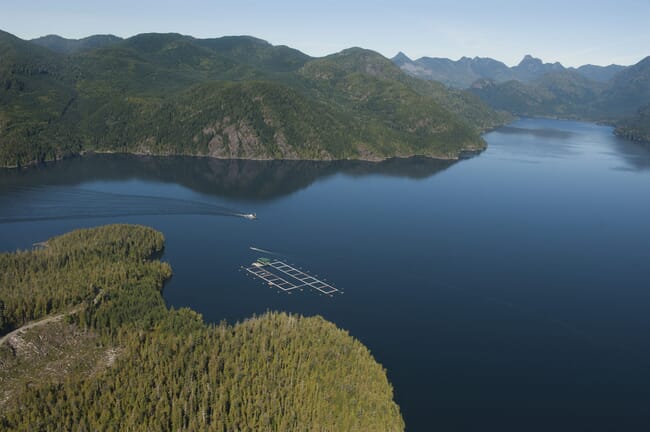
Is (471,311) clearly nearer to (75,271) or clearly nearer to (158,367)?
(158,367)

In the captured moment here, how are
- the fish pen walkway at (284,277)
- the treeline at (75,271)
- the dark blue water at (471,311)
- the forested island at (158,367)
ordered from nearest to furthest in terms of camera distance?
1. the forested island at (158,367)
2. the dark blue water at (471,311)
3. the treeline at (75,271)
4. the fish pen walkway at (284,277)

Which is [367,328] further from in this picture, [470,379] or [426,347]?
[470,379]

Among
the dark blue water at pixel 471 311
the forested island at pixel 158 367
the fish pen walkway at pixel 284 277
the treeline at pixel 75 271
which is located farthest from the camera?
the fish pen walkway at pixel 284 277

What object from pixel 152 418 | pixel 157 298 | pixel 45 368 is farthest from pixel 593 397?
pixel 45 368

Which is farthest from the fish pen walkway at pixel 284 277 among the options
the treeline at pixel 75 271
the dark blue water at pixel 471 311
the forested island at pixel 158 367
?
the treeline at pixel 75 271

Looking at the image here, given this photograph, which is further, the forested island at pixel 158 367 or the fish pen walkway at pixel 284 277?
the fish pen walkway at pixel 284 277

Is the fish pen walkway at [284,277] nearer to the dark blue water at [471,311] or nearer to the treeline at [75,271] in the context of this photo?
the dark blue water at [471,311]
